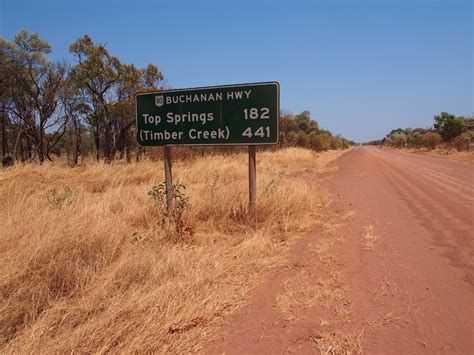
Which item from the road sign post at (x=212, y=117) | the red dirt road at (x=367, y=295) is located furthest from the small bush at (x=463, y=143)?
the road sign post at (x=212, y=117)

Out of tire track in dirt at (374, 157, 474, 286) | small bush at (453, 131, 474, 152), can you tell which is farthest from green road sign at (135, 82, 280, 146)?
small bush at (453, 131, 474, 152)

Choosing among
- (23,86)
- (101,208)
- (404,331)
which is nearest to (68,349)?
(404,331)

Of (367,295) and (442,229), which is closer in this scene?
(367,295)

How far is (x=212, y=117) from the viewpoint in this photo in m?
6.25

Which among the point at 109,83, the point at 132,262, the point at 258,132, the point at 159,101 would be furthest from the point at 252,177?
the point at 109,83

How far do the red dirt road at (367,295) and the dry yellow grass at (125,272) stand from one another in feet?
1.09

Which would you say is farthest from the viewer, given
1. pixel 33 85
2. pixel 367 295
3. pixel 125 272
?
pixel 33 85

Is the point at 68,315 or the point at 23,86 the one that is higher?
the point at 23,86

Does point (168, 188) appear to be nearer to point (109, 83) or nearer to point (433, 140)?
point (109, 83)

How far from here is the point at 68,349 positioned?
2639mm

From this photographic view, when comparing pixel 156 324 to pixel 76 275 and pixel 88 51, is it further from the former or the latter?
pixel 88 51

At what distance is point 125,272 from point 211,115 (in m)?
3.32

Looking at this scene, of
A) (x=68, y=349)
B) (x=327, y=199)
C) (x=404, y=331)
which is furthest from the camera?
(x=327, y=199)

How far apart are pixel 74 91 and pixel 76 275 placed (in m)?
25.1
